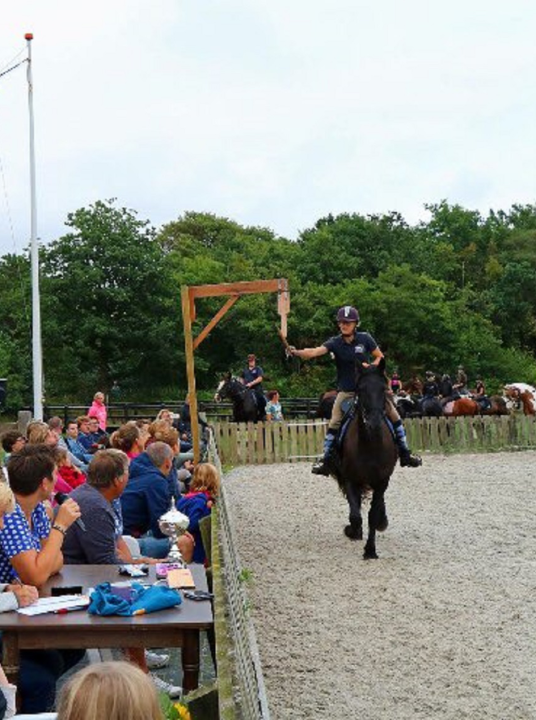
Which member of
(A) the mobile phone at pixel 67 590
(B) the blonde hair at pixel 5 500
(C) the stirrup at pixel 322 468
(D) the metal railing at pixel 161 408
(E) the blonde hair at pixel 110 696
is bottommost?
(A) the mobile phone at pixel 67 590

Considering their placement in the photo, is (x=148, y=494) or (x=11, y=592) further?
(x=148, y=494)

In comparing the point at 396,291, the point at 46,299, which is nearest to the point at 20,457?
the point at 46,299

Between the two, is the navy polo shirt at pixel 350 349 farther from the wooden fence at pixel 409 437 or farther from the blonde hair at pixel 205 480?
the wooden fence at pixel 409 437

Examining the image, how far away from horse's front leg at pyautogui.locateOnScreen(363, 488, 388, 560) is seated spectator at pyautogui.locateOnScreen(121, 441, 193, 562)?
3.46 metres

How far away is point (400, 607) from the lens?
9.66m

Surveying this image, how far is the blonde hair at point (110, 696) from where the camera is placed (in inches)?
102

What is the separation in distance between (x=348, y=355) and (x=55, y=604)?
7.60 meters

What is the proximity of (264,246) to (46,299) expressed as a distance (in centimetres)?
1409

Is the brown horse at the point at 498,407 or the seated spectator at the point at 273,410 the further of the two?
A: the seated spectator at the point at 273,410

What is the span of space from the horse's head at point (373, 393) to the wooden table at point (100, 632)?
6770mm

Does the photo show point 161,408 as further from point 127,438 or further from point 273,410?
point 127,438

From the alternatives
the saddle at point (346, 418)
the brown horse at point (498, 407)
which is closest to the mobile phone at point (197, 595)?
the saddle at point (346, 418)

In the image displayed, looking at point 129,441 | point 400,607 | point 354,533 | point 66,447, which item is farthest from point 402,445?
point 129,441

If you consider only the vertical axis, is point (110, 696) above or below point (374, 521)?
above
